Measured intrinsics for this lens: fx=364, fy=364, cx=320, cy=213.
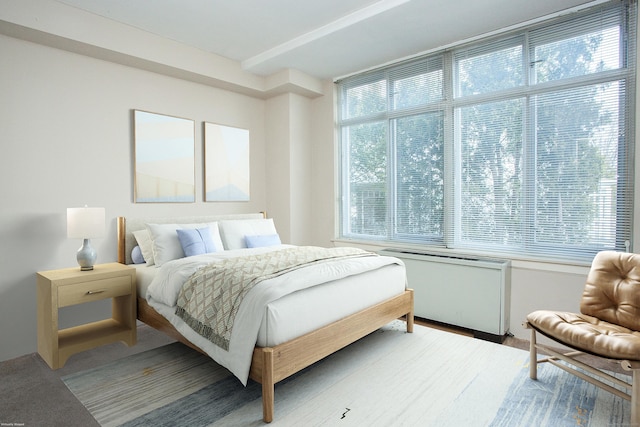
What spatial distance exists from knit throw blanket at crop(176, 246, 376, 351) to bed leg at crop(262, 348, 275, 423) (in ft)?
1.00

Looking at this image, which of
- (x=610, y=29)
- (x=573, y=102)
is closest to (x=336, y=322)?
(x=573, y=102)

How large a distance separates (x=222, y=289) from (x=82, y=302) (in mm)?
1299

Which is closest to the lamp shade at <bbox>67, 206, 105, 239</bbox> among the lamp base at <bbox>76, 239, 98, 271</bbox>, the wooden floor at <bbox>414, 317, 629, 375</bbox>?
the lamp base at <bbox>76, 239, 98, 271</bbox>

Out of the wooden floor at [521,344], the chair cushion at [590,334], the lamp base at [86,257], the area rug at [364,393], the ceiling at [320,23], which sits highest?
the ceiling at [320,23]

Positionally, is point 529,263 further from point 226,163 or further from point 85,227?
Answer: point 85,227

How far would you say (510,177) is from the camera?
339 centimetres

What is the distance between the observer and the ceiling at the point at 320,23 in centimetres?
300

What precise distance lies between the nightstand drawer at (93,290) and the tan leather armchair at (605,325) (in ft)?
10.1

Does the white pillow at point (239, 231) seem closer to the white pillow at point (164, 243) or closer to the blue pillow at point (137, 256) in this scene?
the white pillow at point (164, 243)

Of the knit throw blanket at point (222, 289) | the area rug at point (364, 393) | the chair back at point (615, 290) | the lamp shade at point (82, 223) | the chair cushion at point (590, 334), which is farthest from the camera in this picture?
the lamp shade at point (82, 223)

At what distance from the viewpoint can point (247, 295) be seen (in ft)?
7.04

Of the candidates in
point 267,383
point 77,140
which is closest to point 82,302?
point 77,140

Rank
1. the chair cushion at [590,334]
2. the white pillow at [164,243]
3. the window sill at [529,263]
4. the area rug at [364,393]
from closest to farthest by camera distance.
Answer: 1. the chair cushion at [590,334]
2. the area rug at [364,393]
3. the window sill at [529,263]
4. the white pillow at [164,243]

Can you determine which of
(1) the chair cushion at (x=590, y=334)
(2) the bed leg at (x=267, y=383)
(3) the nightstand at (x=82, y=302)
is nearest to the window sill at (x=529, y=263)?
(1) the chair cushion at (x=590, y=334)
